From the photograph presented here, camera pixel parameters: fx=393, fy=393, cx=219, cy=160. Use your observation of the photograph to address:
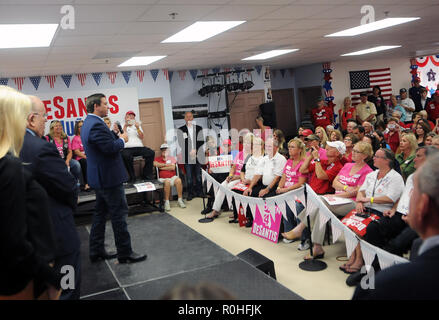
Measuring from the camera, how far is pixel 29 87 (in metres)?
7.49

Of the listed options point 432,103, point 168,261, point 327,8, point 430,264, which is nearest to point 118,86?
point 327,8

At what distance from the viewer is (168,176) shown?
738 cm

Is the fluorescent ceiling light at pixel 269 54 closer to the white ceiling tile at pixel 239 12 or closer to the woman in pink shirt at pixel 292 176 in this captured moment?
the white ceiling tile at pixel 239 12

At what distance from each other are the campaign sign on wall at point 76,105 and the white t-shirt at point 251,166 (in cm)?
342

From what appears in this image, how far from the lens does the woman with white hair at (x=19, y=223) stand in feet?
4.64

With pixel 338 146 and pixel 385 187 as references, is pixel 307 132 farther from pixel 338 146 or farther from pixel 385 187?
pixel 385 187

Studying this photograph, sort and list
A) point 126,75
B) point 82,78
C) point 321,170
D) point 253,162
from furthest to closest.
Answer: point 126,75
point 82,78
point 253,162
point 321,170

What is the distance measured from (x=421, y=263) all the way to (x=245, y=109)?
31.7 feet

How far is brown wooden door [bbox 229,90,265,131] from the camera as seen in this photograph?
10429 millimetres

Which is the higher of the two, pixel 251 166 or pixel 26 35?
pixel 26 35

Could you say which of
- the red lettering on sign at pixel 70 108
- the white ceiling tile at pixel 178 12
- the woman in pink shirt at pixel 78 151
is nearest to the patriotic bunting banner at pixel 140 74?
the red lettering on sign at pixel 70 108

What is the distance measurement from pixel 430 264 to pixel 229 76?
9176 mm

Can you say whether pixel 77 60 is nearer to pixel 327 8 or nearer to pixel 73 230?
pixel 327 8

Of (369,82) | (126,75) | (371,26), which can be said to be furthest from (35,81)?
(369,82)
